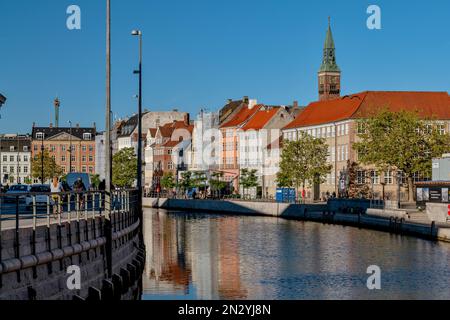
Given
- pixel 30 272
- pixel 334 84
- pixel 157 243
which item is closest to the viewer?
pixel 30 272

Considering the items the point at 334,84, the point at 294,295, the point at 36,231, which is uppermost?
the point at 334,84

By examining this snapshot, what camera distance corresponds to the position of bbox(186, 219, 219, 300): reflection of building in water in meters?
39.7

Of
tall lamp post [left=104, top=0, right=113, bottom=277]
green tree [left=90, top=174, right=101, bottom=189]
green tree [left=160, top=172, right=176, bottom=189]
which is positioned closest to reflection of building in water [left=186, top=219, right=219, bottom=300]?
tall lamp post [left=104, top=0, right=113, bottom=277]

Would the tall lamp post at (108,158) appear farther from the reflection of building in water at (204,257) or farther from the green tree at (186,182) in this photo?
the green tree at (186,182)

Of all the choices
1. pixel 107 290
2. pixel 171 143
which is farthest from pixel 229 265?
pixel 171 143

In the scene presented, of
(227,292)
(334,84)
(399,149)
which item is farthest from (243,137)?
(227,292)

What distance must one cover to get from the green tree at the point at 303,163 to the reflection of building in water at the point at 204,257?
33.9 metres

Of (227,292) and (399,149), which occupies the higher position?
(399,149)

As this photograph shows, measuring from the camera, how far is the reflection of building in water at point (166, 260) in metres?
40.4

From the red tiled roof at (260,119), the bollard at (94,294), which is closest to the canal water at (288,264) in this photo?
the bollard at (94,294)

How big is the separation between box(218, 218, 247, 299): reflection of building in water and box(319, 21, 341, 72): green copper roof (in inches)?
4157
